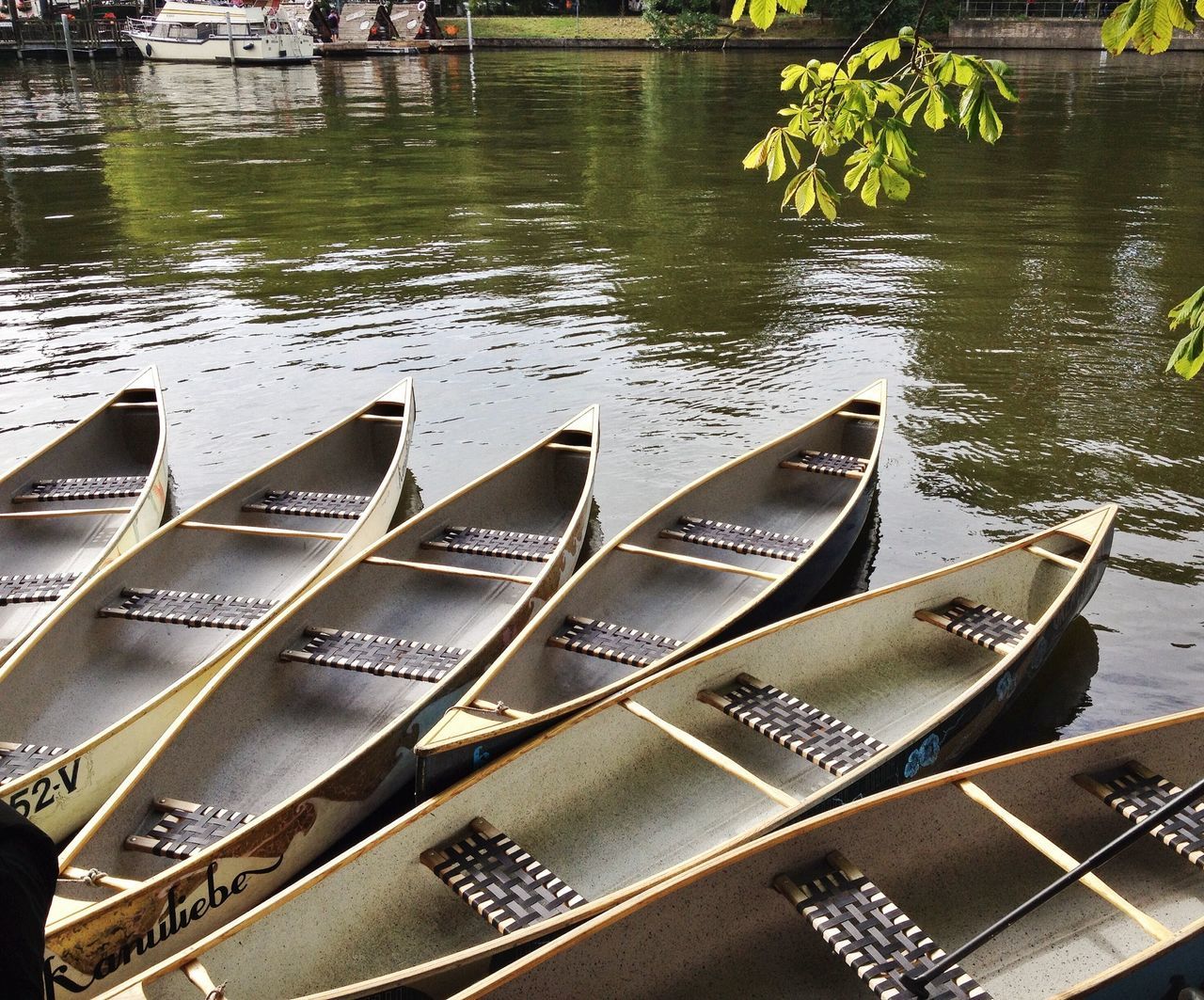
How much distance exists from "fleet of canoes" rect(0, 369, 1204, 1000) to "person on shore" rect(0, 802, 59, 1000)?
113 cm

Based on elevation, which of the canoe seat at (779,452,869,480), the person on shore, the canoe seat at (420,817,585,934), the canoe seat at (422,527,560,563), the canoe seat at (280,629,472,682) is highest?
the person on shore

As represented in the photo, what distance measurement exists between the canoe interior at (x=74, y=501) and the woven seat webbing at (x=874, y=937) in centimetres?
496

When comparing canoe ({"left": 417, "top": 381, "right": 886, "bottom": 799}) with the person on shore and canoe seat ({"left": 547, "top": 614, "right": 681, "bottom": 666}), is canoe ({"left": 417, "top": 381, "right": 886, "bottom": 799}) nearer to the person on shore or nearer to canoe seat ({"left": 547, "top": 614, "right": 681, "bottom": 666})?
canoe seat ({"left": 547, "top": 614, "right": 681, "bottom": 666})

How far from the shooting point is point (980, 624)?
658cm

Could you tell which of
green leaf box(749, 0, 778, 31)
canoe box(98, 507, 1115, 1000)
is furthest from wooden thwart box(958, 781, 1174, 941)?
green leaf box(749, 0, 778, 31)

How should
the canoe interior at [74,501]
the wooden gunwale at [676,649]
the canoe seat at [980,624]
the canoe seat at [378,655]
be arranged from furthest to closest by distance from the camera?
1. the canoe interior at [74,501]
2. the canoe seat at [980,624]
3. the canoe seat at [378,655]
4. the wooden gunwale at [676,649]

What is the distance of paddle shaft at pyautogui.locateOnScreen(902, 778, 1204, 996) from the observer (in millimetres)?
3111

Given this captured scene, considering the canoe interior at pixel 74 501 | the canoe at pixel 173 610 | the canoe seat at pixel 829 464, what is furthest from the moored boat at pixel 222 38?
the canoe seat at pixel 829 464

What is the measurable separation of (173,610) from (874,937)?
14.1 ft

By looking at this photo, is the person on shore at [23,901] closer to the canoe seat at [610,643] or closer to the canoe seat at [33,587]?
the canoe seat at [610,643]

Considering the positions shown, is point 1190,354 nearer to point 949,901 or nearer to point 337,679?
point 949,901

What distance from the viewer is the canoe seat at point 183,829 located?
484 centimetres

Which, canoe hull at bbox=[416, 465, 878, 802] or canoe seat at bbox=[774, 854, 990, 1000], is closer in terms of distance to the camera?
canoe seat at bbox=[774, 854, 990, 1000]

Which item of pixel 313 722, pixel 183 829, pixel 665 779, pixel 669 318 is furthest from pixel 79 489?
pixel 669 318
